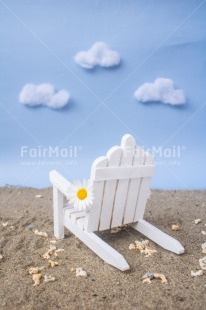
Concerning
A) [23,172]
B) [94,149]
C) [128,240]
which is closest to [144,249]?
[128,240]

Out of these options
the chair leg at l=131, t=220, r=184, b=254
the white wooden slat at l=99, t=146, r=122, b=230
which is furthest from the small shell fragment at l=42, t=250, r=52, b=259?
the chair leg at l=131, t=220, r=184, b=254

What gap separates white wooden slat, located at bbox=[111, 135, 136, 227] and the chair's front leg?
1.41 ft

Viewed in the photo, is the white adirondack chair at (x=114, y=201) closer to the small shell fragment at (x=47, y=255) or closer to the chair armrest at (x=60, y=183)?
the chair armrest at (x=60, y=183)

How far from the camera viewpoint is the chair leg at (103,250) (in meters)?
2.34

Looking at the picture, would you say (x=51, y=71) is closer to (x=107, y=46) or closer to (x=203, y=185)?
(x=107, y=46)

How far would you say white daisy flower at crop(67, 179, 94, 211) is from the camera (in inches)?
94.3

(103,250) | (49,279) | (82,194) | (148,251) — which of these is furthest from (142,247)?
(49,279)

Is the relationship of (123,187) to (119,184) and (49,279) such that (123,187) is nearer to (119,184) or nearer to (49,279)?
(119,184)

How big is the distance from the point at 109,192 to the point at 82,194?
21cm

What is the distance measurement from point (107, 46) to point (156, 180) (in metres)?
1.76

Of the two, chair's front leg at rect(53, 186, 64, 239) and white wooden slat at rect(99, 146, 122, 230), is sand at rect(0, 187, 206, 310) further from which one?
white wooden slat at rect(99, 146, 122, 230)

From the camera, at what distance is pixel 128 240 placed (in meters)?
2.85

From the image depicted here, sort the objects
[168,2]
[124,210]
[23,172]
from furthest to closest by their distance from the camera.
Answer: [23,172]
[168,2]
[124,210]

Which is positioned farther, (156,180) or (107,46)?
(156,180)
